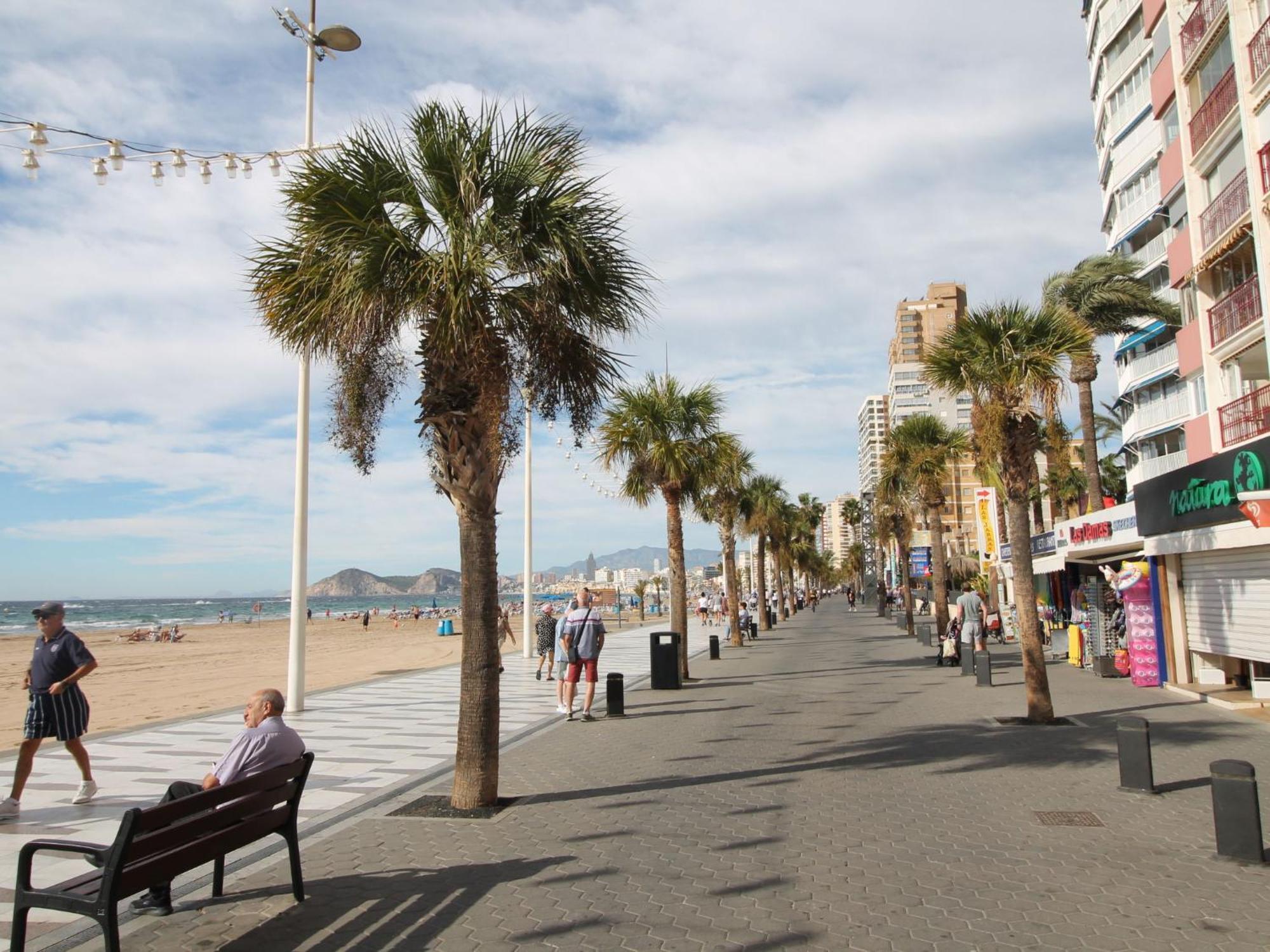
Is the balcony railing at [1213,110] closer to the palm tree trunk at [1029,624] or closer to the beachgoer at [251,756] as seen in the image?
the palm tree trunk at [1029,624]

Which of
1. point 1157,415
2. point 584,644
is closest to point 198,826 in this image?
point 584,644

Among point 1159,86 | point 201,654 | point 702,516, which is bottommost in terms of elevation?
point 201,654

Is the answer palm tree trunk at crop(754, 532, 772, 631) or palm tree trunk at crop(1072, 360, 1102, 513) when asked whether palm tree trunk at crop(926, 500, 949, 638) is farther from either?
palm tree trunk at crop(754, 532, 772, 631)

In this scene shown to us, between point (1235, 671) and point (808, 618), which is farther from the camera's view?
point (808, 618)

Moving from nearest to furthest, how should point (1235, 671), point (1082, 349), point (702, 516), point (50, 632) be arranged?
point (50, 632) → point (1082, 349) → point (1235, 671) → point (702, 516)

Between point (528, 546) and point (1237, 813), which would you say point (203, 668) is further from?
point (1237, 813)

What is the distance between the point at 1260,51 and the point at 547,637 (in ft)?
56.3

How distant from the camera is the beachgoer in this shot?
212 inches

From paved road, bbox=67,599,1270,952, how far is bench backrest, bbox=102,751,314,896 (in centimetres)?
49

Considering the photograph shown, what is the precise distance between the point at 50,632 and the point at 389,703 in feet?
29.2

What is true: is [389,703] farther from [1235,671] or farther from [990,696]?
[1235,671]

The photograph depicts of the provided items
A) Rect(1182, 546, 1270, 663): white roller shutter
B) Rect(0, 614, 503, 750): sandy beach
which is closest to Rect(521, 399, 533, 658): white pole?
Rect(0, 614, 503, 750): sandy beach

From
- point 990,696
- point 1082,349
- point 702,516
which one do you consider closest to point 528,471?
point 702,516

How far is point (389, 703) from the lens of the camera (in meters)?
16.4
